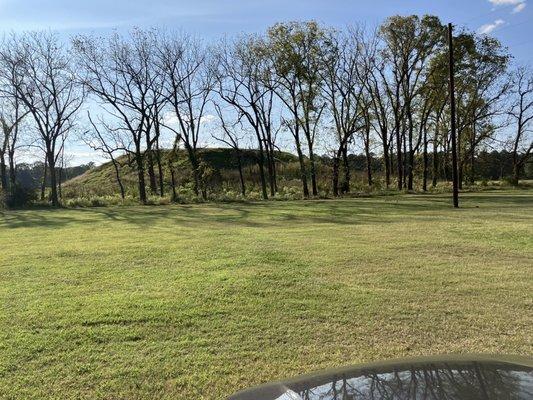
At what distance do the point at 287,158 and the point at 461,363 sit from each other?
48028 millimetres

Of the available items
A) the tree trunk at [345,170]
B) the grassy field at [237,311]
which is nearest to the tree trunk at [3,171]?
the tree trunk at [345,170]

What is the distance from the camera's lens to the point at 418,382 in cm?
211

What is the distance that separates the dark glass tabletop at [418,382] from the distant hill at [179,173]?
35994mm

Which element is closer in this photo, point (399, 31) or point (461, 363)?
point (461, 363)

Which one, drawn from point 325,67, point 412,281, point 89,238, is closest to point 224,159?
point 325,67

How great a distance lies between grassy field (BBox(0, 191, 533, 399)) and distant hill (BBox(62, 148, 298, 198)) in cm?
3005

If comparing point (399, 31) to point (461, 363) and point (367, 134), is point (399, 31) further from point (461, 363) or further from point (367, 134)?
point (461, 363)

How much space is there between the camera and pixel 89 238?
1226 cm

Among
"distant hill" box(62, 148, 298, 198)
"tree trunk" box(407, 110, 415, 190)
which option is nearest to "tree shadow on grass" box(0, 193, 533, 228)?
"tree trunk" box(407, 110, 415, 190)

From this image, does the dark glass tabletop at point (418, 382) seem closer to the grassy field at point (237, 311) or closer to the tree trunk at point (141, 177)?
the grassy field at point (237, 311)

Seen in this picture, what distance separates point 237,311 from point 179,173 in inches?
1855

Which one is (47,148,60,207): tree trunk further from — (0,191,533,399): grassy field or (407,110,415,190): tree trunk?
(407,110,415,190): tree trunk

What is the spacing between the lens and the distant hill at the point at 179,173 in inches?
1626

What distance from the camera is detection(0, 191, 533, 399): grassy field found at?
370cm
